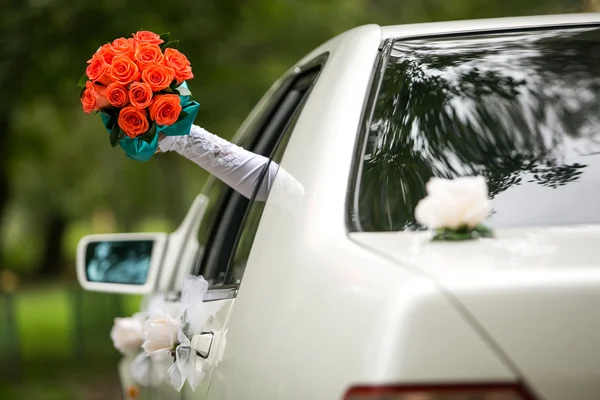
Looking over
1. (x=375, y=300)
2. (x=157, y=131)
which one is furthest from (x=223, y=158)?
(x=375, y=300)

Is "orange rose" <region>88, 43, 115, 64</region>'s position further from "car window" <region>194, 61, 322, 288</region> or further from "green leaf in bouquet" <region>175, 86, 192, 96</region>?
"car window" <region>194, 61, 322, 288</region>

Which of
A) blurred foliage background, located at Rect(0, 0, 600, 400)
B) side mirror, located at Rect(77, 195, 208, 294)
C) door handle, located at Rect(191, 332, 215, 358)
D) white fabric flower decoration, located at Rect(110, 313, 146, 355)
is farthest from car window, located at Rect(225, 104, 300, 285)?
blurred foliage background, located at Rect(0, 0, 600, 400)

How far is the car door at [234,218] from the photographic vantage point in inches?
100

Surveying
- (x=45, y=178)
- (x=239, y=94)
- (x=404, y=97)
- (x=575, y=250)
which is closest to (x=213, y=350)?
(x=404, y=97)

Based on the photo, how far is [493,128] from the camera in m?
2.42

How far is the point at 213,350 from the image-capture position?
246 centimetres

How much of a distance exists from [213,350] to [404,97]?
76 centimetres

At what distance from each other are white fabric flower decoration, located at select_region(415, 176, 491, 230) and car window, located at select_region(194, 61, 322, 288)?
1228 mm

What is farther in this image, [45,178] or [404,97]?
[45,178]

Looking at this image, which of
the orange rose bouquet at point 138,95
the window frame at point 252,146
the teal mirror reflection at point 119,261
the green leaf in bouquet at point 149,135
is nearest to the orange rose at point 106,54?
the orange rose bouquet at point 138,95

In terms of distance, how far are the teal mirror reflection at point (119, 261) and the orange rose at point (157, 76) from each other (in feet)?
7.33

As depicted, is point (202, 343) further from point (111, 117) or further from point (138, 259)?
point (138, 259)

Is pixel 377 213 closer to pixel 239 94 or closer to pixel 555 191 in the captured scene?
pixel 555 191

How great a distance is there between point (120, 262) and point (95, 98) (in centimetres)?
239
